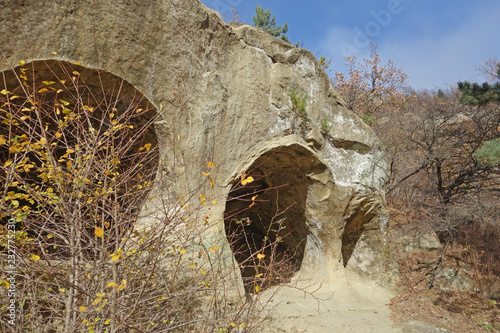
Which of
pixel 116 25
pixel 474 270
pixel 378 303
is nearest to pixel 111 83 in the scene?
pixel 116 25

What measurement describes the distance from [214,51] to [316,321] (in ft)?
14.8

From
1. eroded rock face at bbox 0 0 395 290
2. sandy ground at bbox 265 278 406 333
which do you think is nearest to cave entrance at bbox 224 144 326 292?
eroded rock face at bbox 0 0 395 290

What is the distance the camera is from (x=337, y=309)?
635 cm

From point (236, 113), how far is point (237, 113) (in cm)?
2

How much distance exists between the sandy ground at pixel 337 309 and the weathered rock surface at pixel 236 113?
28 centimetres

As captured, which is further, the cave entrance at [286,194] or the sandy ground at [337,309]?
the cave entrance at [286,194]

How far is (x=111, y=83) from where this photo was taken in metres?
4.65

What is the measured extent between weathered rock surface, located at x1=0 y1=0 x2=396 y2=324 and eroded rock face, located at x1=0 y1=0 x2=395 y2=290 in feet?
0.05

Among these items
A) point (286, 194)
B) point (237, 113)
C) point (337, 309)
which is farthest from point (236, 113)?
point (337, 309)

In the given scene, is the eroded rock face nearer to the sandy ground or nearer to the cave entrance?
the cave entrance

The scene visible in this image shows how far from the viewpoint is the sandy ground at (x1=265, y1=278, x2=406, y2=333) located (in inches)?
220

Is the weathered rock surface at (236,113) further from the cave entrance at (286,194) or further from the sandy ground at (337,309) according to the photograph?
the sandy ground at (337,309)

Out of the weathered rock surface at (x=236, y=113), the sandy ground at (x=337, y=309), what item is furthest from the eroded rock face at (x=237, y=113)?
the sandy ground at (x=337, y=309)

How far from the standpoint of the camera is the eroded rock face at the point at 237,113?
169 inches
